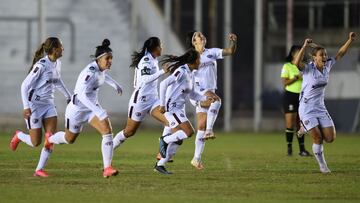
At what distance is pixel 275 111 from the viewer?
133 feet

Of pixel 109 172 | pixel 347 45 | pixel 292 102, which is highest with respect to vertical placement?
pixel 347 45

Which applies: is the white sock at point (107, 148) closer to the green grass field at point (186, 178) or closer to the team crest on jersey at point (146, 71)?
the green grass field at point (186, 178)

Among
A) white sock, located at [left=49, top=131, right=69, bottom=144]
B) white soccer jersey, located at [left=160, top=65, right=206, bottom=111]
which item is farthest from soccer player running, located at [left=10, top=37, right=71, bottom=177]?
white soccer jersey, located at [left=160, top=65, right=206, bottom=111]

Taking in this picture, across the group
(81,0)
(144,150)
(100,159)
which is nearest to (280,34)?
(81,0)

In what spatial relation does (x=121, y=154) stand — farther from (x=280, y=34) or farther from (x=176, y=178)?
(x=280, y=34)

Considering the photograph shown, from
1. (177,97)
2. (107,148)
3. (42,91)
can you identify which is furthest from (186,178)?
(42,91)

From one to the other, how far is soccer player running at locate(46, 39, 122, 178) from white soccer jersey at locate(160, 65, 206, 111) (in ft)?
3.86

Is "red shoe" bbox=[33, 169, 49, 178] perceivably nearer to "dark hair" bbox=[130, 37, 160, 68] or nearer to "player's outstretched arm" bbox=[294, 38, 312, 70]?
"dark hair" bbox=[130, 37, 160, 68]

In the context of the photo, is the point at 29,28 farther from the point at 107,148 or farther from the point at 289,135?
the point at 107,148

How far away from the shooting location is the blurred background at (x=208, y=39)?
40219 mm

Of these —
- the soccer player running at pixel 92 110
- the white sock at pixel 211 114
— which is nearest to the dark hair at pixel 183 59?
the soccer player running at pixel 92 110

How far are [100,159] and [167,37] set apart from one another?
60.8ft

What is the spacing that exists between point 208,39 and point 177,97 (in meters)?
22.3

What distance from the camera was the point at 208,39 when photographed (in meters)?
40.7
